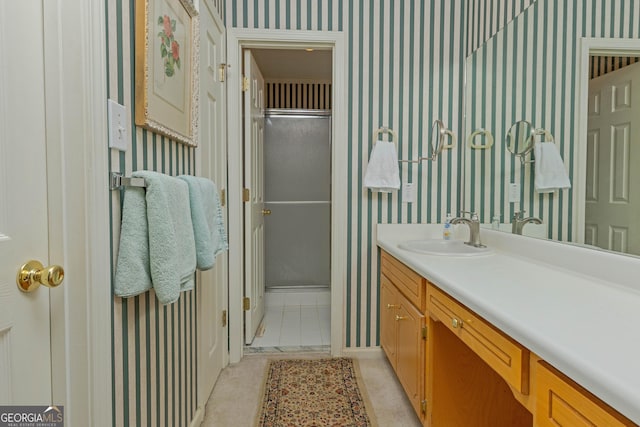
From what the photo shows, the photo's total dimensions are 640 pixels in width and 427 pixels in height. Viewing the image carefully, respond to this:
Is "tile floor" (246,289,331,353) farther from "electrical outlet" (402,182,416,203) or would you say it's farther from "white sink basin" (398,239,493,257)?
"electrical outlet" (402,182,416,203)

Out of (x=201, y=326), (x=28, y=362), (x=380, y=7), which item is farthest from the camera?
(x=380, y=7)

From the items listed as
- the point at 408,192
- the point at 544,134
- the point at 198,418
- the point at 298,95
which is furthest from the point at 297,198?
the point at 544,134

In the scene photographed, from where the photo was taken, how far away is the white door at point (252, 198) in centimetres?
248

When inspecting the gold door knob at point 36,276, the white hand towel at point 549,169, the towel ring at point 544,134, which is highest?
the towel ring at point 544,134

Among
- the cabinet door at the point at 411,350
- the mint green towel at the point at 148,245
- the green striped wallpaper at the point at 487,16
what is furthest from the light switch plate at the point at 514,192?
the mint green towel at the point at 148,245

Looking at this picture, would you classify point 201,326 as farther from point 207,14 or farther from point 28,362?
point 207,14

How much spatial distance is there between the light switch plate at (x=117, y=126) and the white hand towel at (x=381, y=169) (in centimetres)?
157

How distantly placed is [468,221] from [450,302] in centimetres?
86

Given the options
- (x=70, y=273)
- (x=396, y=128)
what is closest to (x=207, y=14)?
(x=396, y=128)

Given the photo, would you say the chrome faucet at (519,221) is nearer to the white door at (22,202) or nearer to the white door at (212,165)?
the white door at (212,165)

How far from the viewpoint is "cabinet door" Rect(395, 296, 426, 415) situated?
5.35 ft

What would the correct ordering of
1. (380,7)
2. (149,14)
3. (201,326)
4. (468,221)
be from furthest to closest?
1. (380,7)
2. (468,221)
3. (201,326)
4. (149,14)

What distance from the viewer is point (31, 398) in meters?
0.82

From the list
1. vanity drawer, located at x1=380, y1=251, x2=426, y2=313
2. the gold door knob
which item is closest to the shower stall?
vanity drawer, located at x1=380, y1=251, x2=426, y2=313
